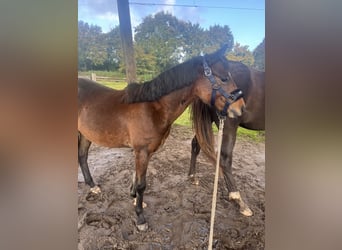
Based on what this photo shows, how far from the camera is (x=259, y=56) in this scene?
135 centimetres

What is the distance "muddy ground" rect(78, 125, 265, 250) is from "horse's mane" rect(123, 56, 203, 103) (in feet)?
0.60

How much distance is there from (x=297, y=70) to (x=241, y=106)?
0.35m

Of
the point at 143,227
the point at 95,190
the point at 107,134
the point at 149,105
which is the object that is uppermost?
the point at 149,105

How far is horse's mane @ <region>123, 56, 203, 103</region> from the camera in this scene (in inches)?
50.7

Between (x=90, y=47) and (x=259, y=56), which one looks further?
(x=259, y=56)

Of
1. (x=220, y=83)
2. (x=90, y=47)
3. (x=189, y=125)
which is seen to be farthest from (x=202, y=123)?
(x=90, y=47)

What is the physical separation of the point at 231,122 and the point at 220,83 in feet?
0.61

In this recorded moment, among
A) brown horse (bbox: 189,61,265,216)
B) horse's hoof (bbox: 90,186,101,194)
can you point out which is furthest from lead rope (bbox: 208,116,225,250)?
horse's hoof (bbox: 90,186,101,194)

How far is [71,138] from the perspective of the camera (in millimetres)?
1239

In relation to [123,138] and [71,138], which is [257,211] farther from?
[71,138]

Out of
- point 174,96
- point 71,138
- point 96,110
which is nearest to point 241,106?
point 174,96

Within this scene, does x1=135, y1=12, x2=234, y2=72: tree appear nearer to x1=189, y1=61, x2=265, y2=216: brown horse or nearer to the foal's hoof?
x1=189, y1=61, x2=265, y2=216: brown horse

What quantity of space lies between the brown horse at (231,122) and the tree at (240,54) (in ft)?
0.06

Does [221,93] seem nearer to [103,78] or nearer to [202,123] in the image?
[202,123]
